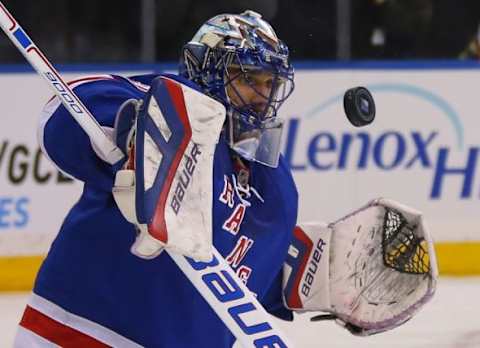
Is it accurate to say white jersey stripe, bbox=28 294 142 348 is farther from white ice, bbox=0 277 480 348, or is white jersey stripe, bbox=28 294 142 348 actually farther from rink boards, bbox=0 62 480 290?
rink boards, bbox=0 62 480 290

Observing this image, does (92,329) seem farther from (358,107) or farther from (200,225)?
(358,107)

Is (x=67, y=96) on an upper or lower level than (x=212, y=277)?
upper

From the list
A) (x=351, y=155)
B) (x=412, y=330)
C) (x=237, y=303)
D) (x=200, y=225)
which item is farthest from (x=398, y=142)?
(x=200, y=225)

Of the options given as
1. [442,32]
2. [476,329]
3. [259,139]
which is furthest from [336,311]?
[442,32]

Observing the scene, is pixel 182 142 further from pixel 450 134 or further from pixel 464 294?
pixel 450 134

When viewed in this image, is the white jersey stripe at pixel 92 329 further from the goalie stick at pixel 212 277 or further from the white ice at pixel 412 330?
the white ice at pixel 412 330

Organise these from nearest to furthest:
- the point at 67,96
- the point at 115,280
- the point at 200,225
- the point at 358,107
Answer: the point at 200,225
the point at 67,96
the point at 115,280
the point at 358,107

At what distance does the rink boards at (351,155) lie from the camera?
4.96m

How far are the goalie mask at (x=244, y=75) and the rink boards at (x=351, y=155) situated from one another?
3.05 m

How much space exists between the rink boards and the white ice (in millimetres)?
406

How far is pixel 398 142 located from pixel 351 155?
203 millimetres

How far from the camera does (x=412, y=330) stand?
4.18 m

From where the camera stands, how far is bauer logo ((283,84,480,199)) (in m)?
5.19

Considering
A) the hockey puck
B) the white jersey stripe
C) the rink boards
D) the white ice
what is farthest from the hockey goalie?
the rink boards
